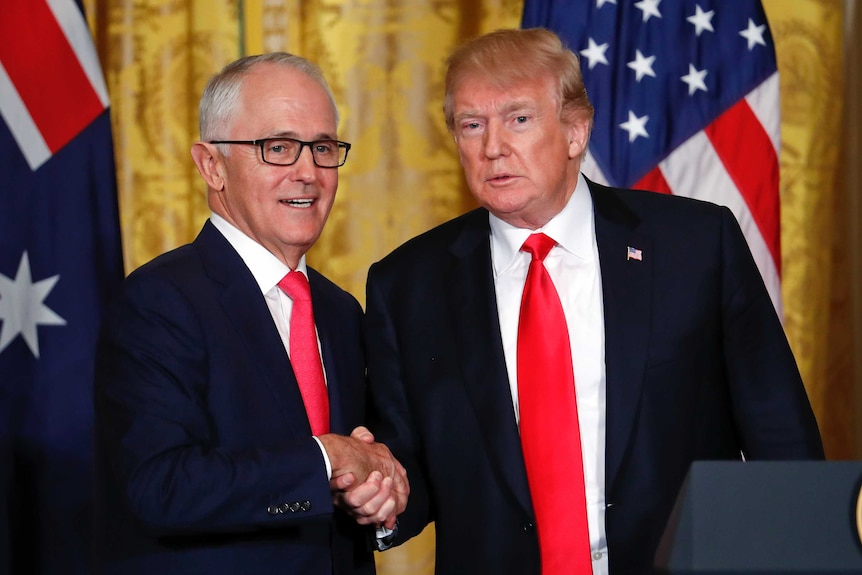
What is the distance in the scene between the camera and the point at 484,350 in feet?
7.38

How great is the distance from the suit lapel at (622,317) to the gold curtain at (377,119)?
6.28ft

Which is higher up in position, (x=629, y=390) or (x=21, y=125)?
(x=21, y=125)

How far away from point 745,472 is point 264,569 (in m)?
1.40

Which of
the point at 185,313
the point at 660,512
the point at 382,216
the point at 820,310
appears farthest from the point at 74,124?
the point at 820,310

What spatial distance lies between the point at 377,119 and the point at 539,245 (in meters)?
2.03

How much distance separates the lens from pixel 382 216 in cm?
420

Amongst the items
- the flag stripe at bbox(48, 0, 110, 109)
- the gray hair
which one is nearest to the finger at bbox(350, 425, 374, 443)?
the gray hair

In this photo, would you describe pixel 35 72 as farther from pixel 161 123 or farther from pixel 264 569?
pixel 264 569

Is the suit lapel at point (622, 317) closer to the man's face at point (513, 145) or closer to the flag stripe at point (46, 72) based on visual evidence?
the man's face at point (513, 145)

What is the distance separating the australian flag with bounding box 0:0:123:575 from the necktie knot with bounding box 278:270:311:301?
133 cm

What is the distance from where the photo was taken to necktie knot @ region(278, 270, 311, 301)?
2.32 m

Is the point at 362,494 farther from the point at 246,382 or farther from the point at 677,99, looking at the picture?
the point at 677,99

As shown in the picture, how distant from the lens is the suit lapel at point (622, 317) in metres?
2.12

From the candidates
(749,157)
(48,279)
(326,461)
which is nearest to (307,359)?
(326,461)
